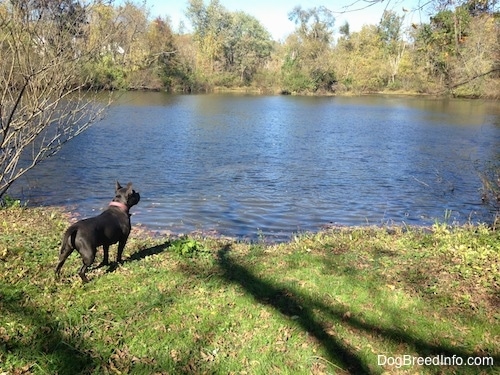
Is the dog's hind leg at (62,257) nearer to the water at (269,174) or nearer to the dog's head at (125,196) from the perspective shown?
the dog's head at (125,196)

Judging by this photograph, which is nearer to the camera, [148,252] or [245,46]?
[148,252]

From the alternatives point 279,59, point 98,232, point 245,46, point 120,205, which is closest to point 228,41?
point 245,46

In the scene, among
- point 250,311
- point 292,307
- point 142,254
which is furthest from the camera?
point 142,254

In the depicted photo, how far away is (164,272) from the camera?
5.57 m

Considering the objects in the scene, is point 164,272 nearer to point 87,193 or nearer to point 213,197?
point 213,197

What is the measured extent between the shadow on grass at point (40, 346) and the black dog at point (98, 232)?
767 millimetres

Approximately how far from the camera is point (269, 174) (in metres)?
17.0

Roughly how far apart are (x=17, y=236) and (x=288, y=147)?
17.8 m

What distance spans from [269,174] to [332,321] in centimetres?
1260

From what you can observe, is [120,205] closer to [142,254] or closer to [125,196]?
[125,196]

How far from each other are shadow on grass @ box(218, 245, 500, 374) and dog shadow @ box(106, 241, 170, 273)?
139cm

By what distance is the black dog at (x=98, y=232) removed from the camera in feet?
16.1

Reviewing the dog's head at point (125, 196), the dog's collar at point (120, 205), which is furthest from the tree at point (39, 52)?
the dog's collar at point (120, 205)

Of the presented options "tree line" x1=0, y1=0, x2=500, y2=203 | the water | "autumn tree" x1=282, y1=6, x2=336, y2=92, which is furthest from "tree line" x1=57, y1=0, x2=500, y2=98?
"tree line" x1=0, y1=0, x2=500, y2=203
